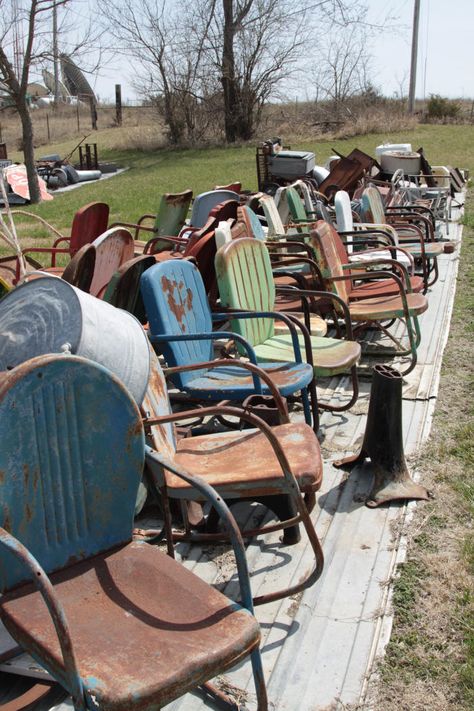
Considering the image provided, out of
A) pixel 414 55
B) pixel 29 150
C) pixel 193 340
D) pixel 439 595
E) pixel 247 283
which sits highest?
pixel 414 55

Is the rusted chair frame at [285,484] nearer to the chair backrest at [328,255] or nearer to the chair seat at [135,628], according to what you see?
the chair seat at [135,628]

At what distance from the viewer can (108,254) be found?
454cm

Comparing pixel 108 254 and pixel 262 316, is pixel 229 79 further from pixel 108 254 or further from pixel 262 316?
pixel 262 316

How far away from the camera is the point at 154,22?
26781 millimetres

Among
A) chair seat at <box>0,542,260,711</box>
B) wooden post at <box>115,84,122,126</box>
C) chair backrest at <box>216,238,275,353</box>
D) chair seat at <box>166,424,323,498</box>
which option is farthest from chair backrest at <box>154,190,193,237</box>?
wooden post at <box>115,84,122,126</box>

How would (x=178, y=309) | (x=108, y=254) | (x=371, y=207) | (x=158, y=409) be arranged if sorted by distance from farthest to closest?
(x=371, y=207) < (x=108, y=254) < (x=178, y=309) < (x=158, y=409)

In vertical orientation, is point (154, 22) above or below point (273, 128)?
above

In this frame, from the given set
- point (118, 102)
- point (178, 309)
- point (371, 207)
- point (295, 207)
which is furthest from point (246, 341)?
point (118, 102)

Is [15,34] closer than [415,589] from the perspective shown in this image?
No

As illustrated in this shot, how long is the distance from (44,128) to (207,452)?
33.8m

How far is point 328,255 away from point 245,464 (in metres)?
2.64

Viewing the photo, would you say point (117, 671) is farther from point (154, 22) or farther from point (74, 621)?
point (154, 22)

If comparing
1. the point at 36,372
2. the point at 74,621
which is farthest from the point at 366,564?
the point at 36,372

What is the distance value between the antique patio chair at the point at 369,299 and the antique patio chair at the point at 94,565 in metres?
2.98
